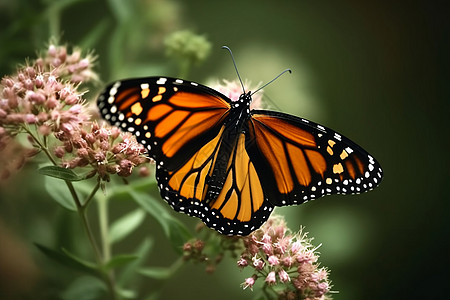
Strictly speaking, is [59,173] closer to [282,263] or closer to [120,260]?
[120,260]

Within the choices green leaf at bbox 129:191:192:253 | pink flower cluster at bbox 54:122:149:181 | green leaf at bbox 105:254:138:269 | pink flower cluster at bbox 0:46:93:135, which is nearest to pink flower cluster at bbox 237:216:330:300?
green leaf at bbox 129:191:192:253

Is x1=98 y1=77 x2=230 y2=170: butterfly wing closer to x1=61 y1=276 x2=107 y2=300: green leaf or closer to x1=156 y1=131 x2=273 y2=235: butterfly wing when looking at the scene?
x1=156 y1=131 x2=273 y2=235: butterfly wing

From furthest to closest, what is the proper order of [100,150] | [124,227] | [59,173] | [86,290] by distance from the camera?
[124,227] < [86,290] < [100,150] < [59,173]

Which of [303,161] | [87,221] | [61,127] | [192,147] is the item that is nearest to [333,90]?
[303,161]

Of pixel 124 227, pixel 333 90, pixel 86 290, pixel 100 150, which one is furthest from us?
pixel 333 90

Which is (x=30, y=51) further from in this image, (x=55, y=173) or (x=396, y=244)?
(x=396, y=244)

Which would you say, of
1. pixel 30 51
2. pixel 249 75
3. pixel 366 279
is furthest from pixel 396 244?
pixel 30 51

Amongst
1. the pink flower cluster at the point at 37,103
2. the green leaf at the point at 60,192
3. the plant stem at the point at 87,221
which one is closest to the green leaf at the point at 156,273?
the plant stem at the point at 87,221

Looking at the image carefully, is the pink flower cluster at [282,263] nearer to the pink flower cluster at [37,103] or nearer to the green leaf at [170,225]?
the green leaf at [170,225]
